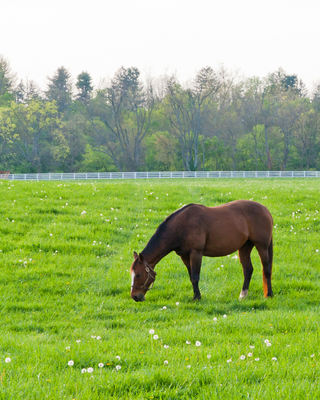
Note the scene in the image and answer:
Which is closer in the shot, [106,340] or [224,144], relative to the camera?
[106,340]

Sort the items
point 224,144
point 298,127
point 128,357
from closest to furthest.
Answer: point 128,357 → point 298,127 → point 224,144

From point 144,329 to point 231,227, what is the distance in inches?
104

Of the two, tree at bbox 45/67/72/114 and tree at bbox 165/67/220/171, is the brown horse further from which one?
tree at bbox 45/67/72/114

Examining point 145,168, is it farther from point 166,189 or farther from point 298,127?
point 166,189

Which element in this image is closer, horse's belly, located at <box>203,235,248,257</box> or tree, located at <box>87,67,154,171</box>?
horse's belly, located at <box>203,235,248,257</box>

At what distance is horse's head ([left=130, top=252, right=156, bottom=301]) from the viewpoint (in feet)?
22.0

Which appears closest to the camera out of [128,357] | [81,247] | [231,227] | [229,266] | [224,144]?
[128,357]

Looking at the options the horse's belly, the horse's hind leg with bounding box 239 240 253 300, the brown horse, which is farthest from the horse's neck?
the horse's hind leg with bounding box 239 240 253 300

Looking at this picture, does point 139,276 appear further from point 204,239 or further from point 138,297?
point 204,239

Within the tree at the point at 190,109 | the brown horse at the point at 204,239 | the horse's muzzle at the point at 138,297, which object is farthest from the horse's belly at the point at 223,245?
the tree at the point at 190,109

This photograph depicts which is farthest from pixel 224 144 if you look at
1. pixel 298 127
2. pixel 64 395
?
pixel 64 395

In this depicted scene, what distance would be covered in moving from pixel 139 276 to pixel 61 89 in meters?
78.1

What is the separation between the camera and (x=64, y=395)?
3.53 m

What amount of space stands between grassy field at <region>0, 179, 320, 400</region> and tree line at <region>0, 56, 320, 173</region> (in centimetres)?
5011
